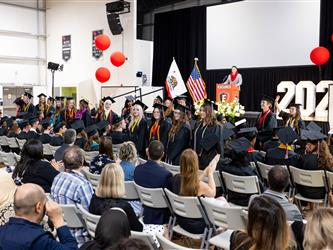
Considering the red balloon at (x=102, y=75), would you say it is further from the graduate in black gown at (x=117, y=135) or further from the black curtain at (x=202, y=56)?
the graduate in black gown at (x=117, y=135)

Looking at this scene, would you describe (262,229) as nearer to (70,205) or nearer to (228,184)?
(70,205)

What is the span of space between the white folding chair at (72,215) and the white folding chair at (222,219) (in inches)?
38.3

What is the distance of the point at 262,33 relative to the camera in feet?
38.4

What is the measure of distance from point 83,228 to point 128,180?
103cm

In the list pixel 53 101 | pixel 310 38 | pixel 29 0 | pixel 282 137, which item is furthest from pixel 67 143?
pixel 29 0

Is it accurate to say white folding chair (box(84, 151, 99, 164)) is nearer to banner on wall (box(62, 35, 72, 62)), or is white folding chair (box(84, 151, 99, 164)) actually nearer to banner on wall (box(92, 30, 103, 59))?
banner on wall (box(92, 30, 103, 59))

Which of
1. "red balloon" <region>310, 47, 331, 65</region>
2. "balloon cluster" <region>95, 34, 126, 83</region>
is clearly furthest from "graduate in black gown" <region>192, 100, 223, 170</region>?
"balloon cluster" <region>95, 34, 126, 83</region>

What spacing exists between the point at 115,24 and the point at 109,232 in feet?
43.4

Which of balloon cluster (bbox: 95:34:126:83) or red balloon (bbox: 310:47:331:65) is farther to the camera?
balloon cluster (bbox: 95:34:126:83)

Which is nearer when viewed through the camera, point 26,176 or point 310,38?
point 26,176

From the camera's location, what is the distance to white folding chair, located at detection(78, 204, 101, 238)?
2783 millimetres

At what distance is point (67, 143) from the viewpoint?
543 cm

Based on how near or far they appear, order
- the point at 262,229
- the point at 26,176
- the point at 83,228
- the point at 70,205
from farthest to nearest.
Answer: the point at 26,176 → the point at 83,228 → the point at 70,205 → the point at 262,229

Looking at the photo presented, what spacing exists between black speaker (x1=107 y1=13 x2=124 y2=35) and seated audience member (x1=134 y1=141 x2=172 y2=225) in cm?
1116
